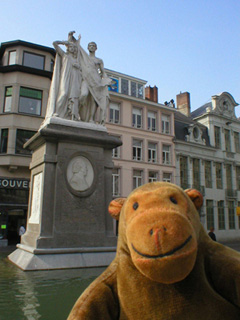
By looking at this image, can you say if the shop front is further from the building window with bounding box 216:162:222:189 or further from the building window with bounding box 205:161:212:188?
the building window with bounding box 216:162:222:189

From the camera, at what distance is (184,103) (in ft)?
124

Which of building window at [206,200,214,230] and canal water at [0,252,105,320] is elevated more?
building window at [206,200,214,230]

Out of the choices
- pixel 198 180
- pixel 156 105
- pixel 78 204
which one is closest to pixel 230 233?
pixel 198 180

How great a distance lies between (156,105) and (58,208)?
25.4 m

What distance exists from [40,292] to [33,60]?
21990mm

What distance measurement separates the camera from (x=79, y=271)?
5574mm

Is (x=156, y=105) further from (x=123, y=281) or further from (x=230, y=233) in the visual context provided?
(x=123, y=281)

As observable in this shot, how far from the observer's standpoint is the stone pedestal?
5957 millimetres

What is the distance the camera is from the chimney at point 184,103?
37247mm

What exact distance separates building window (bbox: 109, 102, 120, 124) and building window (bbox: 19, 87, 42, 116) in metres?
7.28

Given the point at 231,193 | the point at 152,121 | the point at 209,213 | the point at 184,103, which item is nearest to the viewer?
the point at 152,121

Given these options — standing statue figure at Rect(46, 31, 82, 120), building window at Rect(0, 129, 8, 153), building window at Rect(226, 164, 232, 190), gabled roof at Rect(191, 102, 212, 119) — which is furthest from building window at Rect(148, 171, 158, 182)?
standing statue figure at Rect(46, 31, 82, 120)

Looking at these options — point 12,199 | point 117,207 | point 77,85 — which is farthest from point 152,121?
point 117,207

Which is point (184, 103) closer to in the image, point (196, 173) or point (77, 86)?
point (196, 173)
